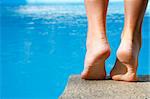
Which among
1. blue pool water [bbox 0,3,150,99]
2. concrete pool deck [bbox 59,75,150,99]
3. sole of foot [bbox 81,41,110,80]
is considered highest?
sole of foot [bbox 81,41,110,80]

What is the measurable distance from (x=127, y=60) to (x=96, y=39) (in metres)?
0.13

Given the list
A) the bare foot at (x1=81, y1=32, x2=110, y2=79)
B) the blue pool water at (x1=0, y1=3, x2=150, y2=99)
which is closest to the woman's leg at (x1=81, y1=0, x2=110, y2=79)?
the bare foot at (x1=81, y1=32, x2=110, y2=79)

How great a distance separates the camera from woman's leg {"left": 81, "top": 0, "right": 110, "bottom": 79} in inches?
48.3

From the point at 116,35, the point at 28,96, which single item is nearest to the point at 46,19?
the point at 116,35

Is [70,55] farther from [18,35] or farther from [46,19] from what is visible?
[46,19]

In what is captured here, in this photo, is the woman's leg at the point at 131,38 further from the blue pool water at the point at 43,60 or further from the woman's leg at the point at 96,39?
the blue pool water at the point at 43,60

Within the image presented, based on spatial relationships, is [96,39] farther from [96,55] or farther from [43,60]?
[43,60]

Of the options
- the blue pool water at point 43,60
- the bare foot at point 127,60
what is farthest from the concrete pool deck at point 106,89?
the blue pool water at point 43,60

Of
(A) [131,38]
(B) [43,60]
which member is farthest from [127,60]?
(B) [43,60]

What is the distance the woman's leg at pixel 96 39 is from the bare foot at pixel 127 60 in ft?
0.16

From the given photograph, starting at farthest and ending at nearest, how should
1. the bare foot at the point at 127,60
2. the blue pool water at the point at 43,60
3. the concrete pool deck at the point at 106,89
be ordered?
the blue pool water at the point at 43,60, the bare foot at the point at 127,60, the concrete pool deck at the point at 106,89

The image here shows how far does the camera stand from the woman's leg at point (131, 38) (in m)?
1.19

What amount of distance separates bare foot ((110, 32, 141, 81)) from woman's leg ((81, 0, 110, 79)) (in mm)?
48

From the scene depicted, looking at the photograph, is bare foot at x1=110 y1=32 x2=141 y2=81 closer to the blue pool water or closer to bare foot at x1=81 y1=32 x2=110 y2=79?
bare foot at x1=81 y1=32 x2=110 y2=79
